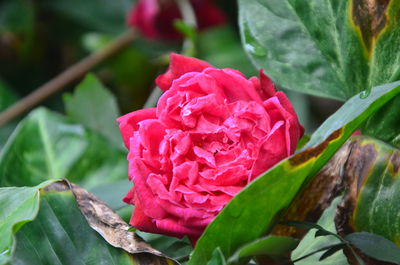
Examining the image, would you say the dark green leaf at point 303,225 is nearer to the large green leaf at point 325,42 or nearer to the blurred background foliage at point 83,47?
the large green leaf at point 325,42

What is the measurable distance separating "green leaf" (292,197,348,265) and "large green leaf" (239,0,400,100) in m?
0.08

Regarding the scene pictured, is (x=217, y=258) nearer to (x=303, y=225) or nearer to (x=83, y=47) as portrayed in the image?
(x=303, y=225)

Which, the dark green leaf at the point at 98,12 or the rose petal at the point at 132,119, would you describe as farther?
the dark green leaf at the point at 98,12

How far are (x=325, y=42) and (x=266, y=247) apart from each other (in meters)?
0.17

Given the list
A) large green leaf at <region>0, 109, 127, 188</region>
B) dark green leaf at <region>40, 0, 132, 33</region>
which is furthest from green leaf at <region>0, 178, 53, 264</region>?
dark green leaf at <region>40, 0, 132, 33</region>

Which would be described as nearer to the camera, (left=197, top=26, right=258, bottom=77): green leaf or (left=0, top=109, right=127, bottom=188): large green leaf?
(left=0, top=109, right=127, bottom=188): large green leaf

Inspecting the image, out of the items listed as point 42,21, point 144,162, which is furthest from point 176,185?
point 42,21

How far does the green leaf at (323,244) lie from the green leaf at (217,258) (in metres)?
0.09

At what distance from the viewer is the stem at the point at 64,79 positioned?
0.85 m

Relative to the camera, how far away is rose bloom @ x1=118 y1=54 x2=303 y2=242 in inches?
13.8

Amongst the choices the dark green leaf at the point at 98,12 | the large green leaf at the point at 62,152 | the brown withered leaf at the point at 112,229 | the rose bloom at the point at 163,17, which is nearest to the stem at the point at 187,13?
the rose bloom at the point at 163,17

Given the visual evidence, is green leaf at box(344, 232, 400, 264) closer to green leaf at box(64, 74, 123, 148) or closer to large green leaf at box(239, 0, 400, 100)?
large green leaf at box(239, 0, 400, 100)

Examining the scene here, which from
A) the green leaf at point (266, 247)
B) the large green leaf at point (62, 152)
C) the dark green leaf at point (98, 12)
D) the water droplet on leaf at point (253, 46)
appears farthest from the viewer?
the dark green leaf at point (98, 12)

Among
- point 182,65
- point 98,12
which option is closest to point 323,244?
point 182,65
